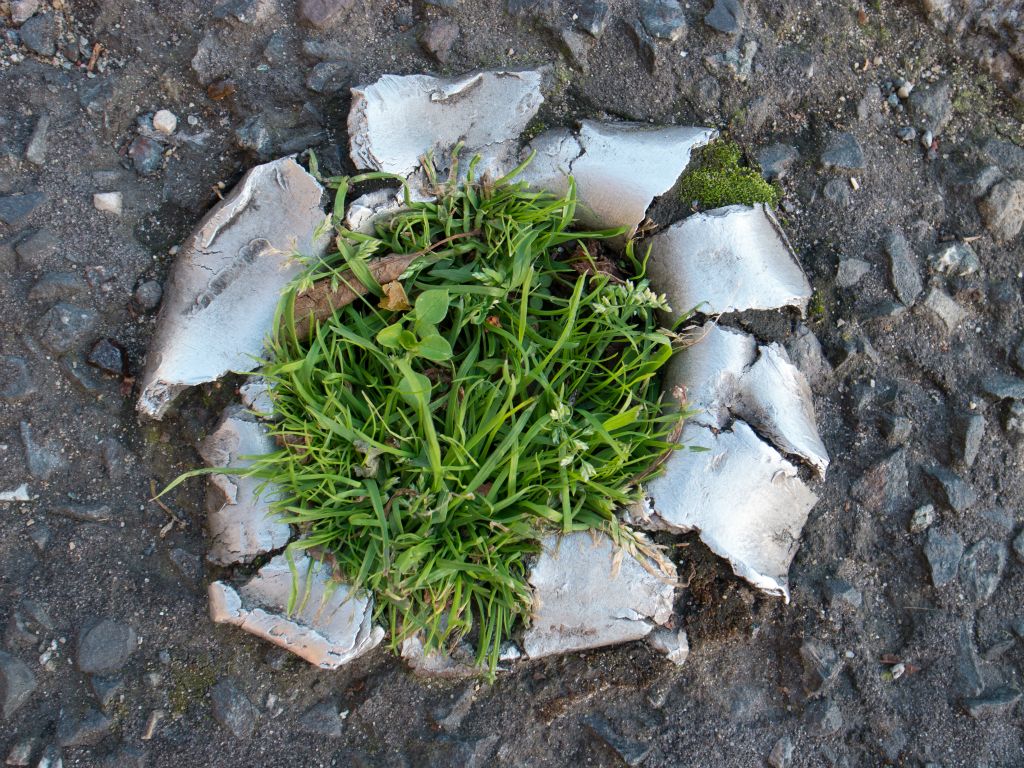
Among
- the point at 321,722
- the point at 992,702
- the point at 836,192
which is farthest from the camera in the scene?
the point at 836,192

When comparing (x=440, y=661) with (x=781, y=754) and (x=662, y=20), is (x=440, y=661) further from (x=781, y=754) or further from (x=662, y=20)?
(x=662, y=20)

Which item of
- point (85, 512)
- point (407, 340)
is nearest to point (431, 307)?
point (407, 340)

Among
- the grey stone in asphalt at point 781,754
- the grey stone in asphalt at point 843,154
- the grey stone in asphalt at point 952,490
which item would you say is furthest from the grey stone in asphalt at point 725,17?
the grey stone in asphalt at point 781,754

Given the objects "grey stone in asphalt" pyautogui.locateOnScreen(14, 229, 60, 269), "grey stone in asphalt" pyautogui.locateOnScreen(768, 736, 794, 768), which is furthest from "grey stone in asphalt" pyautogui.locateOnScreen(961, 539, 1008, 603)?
"grey stone in asphalt" pyautogui.locateOnScreen(14, 229, 60, 269)

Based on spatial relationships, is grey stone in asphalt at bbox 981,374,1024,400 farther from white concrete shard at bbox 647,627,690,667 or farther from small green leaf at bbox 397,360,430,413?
small green leaf at bbox 397,360,430,413

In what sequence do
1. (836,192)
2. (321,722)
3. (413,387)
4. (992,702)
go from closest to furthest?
(413,387) → (321,722) → (992,702) → (836,192)

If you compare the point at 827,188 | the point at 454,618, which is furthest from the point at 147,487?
the point at 827,188
